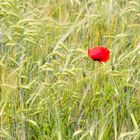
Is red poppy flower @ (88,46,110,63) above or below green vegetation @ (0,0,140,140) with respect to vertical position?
above

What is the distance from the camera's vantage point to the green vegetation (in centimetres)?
160

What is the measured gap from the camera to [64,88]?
167cm

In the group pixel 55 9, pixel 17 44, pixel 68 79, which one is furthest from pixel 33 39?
pixel 55 9

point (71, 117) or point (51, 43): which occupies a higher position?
point (51, 43)

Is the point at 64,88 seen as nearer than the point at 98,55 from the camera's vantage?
No

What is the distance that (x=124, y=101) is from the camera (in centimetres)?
163

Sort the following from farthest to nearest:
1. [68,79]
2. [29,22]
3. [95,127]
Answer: [29,22], [68,79], [95,127]

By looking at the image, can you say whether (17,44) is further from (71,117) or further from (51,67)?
(71,117)

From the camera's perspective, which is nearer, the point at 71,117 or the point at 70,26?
the point at 71,117

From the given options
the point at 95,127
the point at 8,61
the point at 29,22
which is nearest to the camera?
the point at 95,127

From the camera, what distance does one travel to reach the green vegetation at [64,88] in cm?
160

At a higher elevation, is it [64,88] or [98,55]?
[98,55]

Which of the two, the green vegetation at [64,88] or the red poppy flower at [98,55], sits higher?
the red poppy flower at [98,55]

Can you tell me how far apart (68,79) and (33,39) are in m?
0.25
